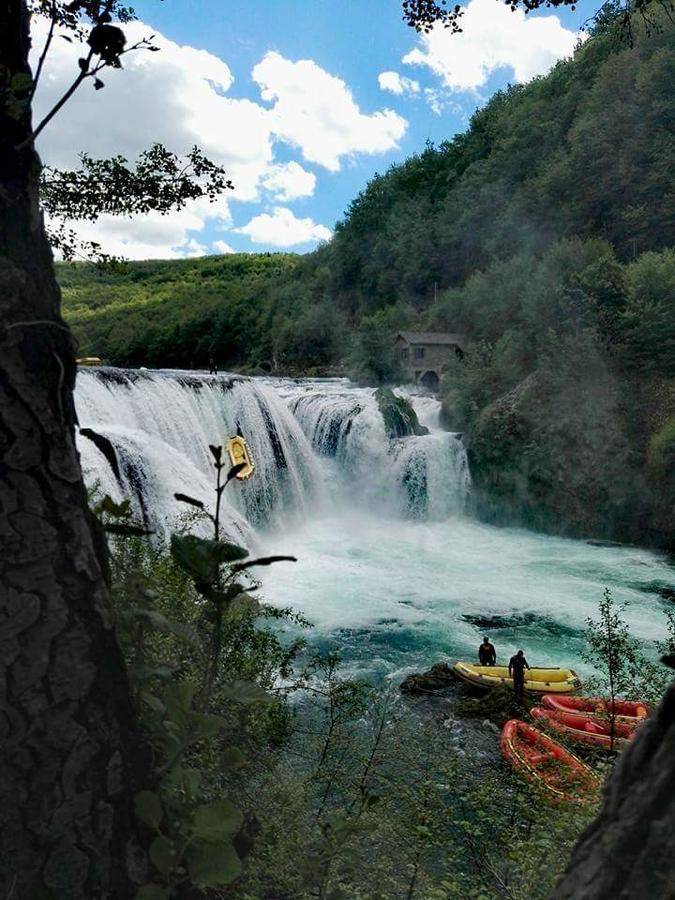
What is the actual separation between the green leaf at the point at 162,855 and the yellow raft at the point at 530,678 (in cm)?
983

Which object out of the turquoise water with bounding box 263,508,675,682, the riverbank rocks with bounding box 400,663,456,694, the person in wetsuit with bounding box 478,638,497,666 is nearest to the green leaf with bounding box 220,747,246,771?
the riverbank rocks with bounding box 400,663,456,694

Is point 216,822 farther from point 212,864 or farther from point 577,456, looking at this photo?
point 577,456

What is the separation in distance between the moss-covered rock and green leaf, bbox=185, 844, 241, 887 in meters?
21.6

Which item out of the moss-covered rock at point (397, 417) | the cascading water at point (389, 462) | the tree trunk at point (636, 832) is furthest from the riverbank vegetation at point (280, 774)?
the moss-covered rock at point (397, 417)

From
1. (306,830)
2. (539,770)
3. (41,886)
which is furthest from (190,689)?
(539,770)

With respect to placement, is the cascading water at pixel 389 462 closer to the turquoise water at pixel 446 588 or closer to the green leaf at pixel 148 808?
the turquoise water at pixel 446 588

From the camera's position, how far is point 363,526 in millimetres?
21641

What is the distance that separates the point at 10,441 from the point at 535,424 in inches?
856

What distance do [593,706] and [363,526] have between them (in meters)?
12.1

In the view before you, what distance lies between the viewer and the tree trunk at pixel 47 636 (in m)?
1.83

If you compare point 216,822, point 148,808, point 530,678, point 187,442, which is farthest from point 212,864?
point 187,442

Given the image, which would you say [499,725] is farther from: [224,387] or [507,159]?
[507,159]

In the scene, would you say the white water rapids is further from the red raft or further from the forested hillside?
the forested hillside

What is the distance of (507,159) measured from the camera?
42.8 m
